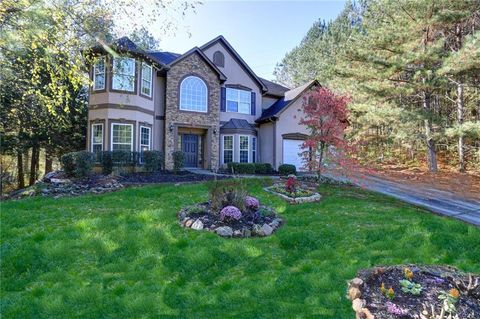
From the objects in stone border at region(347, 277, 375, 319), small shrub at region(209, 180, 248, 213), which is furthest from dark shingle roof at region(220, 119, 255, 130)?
stone border at region(347, 277, 375, 319)

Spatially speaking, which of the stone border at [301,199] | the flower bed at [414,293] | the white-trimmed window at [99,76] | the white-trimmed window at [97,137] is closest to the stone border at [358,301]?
the flower bed at [414,293]

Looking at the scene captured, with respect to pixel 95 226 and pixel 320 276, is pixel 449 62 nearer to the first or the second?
pixel 320 276

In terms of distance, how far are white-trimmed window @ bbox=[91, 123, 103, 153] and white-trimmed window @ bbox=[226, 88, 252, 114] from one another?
7239mm

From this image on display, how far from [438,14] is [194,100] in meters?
12.6

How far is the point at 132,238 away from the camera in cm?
589

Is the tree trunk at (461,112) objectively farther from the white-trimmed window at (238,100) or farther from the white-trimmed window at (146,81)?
the white-trimmed window at (146,81)

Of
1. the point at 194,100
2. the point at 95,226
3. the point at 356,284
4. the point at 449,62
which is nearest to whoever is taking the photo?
the point at 356,284

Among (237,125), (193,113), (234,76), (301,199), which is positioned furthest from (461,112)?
(193,113)

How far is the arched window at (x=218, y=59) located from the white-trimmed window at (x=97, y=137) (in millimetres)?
7611

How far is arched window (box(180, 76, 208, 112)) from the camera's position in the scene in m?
17.2

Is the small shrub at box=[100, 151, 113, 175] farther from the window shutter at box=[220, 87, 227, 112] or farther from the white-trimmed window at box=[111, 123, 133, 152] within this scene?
the window shutter at box=[220, 87, 227, 112]

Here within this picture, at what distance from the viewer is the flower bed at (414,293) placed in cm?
306

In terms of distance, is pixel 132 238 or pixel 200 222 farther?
pixel 200 222

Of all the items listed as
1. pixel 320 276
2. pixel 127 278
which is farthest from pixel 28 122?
pixel 320 276
